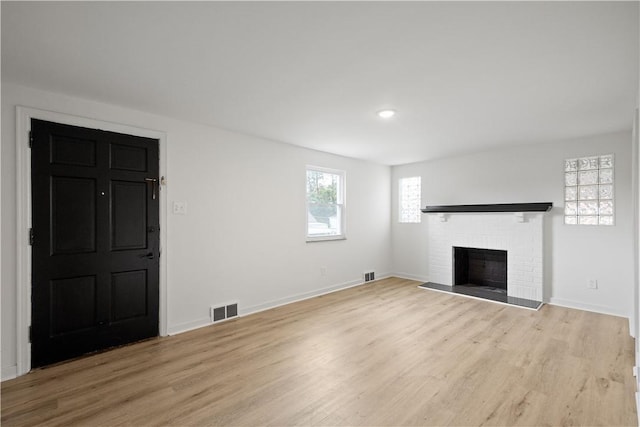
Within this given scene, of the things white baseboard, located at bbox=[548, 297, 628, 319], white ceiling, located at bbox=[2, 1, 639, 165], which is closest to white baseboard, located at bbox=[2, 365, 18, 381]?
white ceiling, located at bbox=[2, 1, 639, 165]

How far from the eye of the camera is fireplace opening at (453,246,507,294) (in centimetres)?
518

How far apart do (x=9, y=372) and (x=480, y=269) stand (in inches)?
240

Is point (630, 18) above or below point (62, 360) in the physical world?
above

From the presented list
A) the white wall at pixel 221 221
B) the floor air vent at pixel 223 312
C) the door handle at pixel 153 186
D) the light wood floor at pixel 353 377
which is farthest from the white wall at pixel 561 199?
the door handle at pixel 153 186

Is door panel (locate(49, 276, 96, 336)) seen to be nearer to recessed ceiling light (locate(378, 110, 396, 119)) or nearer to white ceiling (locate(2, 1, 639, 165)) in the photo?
white ceiling (locate(2, 1, 639, 165))

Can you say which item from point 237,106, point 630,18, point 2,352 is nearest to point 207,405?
point 2,352

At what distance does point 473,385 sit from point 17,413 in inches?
124

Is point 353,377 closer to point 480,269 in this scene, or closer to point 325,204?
point 325,204

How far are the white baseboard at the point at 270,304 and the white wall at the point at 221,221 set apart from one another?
0.01 metres

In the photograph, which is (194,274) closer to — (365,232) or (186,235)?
(186,235)

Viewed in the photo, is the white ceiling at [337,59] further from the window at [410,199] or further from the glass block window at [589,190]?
the window at [410,199]

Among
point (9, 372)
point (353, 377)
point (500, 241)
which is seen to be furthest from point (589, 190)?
point (9, 372)

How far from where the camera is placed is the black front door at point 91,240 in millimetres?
2645

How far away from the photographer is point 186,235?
352cm
